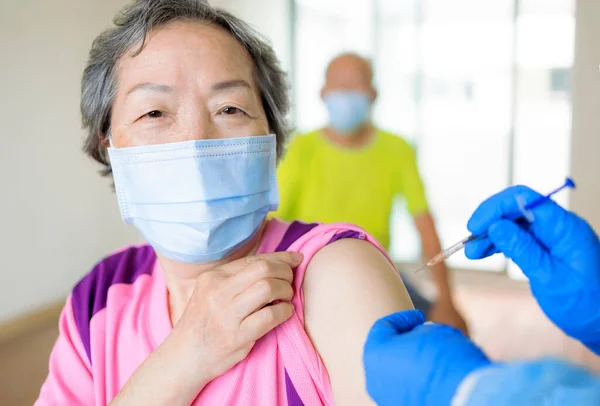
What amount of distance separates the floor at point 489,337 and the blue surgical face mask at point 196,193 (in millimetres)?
1432

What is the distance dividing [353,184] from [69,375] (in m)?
1.54

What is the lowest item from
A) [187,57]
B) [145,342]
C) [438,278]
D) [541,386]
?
[438,278]

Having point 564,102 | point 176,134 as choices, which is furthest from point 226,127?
point 564,102

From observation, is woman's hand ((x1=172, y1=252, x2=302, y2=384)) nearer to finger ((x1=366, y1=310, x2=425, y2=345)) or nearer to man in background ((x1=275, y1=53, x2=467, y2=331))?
finger ((x1=366, y1=310, x2=425, y2=345))

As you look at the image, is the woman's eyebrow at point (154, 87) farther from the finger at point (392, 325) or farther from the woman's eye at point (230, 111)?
the finger at point (392, 325)

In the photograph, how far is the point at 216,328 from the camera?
3.17 ft

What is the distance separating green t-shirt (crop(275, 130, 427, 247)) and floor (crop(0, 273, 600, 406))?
78cm

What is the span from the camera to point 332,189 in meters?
2.52

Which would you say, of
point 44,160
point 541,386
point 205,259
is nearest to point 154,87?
point 205,259

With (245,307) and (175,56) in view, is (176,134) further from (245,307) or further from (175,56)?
(245,307)

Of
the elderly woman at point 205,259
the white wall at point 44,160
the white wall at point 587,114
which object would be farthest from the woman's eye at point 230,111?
the white wall at point 587,114

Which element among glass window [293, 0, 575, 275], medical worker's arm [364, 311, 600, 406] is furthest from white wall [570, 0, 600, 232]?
medical worker's arm [364, 311, 600, 406]

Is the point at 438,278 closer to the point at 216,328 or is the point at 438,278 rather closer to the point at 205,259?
the point at 205,259

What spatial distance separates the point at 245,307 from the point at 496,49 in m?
5.12
